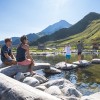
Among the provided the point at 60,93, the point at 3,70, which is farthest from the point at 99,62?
the point at 60,93

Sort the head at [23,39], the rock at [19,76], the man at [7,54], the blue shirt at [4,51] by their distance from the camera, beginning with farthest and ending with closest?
the blue shirt at [4,51]
the man at [7,54]
the rock at [19,76]
the head at [23,39]

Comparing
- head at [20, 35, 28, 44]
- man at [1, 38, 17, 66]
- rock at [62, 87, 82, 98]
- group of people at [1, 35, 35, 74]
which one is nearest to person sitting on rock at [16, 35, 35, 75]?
group of people at [1, 35, 35, 74]

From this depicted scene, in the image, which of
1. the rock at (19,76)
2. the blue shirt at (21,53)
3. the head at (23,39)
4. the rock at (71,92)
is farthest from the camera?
the blue shirt at (21,53)

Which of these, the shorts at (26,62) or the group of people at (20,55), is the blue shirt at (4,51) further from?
the shorts at (26,62)

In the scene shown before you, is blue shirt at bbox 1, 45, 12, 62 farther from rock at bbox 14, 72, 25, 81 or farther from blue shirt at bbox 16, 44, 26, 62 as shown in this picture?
rock at bbox 14, 72, 25, 81

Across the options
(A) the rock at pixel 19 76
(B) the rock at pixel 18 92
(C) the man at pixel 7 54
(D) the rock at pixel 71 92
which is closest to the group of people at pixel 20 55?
(C) the man at pixel 7 54

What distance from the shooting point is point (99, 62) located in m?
40.2

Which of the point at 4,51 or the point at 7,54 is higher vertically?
the point at 4,51

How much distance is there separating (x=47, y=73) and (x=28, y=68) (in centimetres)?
568

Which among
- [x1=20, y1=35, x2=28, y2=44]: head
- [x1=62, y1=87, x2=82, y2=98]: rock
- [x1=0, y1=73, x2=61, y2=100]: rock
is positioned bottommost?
[x1=62, y1=87, x2=82, y2=98]: rock

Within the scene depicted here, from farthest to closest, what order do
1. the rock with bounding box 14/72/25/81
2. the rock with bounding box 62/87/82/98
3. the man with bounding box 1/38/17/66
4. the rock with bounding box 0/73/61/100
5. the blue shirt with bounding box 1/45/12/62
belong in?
the blue shirt with bounding box 1/45/12/62, the man with bounding box 1/38/17/66, the rock with bounding box 14/72/25/81, the rock with bounding box 62/87/82/98, the rock with bounding box 0/73/61/100

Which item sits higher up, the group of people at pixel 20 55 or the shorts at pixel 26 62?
the group of people at pixel 20 55

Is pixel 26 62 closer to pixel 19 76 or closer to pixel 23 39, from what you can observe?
pixel 19 76

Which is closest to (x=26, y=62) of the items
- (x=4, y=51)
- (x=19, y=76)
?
(x=19, y=76)
